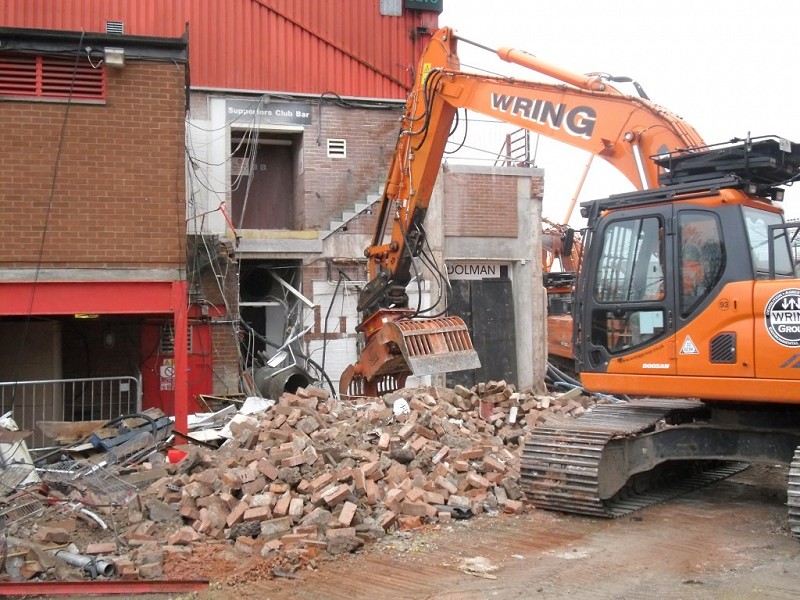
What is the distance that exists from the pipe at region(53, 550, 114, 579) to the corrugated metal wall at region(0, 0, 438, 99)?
10.6 meters


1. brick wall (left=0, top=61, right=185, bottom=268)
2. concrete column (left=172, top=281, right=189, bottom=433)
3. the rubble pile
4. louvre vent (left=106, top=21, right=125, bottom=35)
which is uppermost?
louvre vent (left=106, top=21, right=125, bottom=35)

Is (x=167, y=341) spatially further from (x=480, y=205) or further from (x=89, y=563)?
(x=89, y=563)

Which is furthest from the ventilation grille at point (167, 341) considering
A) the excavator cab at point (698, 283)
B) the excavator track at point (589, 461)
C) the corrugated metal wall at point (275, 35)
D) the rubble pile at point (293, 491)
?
the excavator cab at point (698, 283)

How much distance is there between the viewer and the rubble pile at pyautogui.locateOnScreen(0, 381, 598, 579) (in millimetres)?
6641

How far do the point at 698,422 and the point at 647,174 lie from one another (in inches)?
102

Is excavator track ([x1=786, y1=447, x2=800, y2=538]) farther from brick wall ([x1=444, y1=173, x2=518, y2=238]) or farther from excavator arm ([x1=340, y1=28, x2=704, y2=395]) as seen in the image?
brick wall ([x1=444, y1=173, x2=518, y2=238])

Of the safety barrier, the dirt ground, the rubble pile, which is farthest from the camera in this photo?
the safety barrier

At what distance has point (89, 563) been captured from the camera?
6.35m

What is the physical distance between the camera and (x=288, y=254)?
14852 millimetres

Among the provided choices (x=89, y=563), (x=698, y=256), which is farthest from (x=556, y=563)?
(x=89, y=563)

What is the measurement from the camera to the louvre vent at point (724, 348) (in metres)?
6.89

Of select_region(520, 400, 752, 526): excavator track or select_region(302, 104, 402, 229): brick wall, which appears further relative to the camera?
select_region(302, 104, 402, 229): brick wall

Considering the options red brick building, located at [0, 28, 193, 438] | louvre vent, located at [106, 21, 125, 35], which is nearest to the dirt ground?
red brick building, located at [0, 28, 193, 438]

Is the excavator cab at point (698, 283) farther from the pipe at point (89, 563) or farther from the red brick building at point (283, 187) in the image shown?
the red brick building at point (283, 187)
